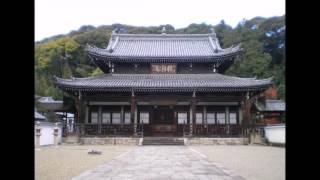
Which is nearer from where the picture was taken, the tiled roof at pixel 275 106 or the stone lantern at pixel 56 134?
the stone lantern at pixel 56 134

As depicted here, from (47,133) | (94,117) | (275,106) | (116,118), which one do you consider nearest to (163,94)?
(116,118)

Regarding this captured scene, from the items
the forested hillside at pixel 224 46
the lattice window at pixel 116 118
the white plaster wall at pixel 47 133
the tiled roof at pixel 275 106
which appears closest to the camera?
the white plaster wall at pixel 47 133

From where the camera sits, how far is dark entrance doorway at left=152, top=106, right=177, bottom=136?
32594 millimetres

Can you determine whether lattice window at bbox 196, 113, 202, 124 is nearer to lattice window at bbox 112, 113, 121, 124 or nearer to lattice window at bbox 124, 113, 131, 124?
lattice window at bbox 124, 113, 131, 124

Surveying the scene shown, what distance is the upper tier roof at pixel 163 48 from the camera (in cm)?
3316

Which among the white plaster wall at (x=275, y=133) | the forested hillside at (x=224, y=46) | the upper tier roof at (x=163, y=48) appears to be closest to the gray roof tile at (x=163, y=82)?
the upper tier roof at (x=163, y=48)

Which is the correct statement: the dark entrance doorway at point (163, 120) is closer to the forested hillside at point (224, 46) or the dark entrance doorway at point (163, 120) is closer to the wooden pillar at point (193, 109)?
the wooden pillar at point (193, 109)

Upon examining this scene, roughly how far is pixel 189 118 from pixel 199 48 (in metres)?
7.94

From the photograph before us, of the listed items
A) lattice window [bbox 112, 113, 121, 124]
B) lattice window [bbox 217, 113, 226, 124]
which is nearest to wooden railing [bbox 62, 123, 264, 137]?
lattice window [bbox 112, 113, 121, 124]

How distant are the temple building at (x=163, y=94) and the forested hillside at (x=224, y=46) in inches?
928

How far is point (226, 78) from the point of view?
3291 cm

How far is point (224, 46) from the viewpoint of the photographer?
66.3 metres
